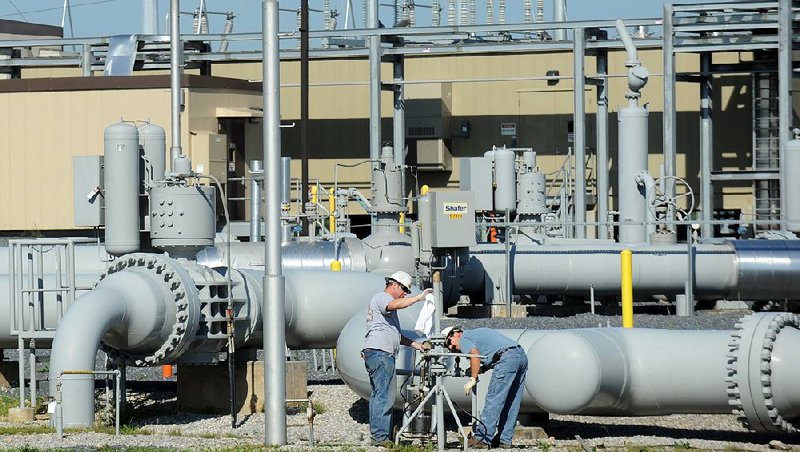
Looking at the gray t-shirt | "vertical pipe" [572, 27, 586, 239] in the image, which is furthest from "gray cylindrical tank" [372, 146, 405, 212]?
the gray t-shirt

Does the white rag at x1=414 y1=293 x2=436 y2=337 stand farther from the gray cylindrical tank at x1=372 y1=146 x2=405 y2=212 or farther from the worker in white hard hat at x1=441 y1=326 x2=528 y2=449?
the gray cylindrical tank at x1=372 y1=146 x2=405 y2=212

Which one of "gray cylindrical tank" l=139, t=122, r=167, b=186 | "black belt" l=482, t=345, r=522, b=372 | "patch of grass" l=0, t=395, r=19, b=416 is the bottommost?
"patch of grass" l=0, t=395, r=19, b=416

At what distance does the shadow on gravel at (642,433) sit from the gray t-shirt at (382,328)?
7.44ft

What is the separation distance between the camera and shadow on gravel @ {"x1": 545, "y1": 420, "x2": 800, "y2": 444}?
14383mm

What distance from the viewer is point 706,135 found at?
3669cm

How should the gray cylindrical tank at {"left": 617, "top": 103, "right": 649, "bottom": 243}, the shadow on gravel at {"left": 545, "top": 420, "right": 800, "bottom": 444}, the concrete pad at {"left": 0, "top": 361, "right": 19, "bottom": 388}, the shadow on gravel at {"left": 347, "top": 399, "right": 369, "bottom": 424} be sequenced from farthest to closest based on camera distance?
the gray cylindrical tank at {"left": 617, "top": 103, "right": 649, "bottom": 243} → the concrete pad at {"left": 0, "top": 361, "right": 19, "bottom": 388} → the shadow on gravel at {"left": 347, "top": 399, "right": 369, "bottom": 424} → the shadow on gravel at {"left": 545, "top": 420, "right": 800, "bottom": 444}

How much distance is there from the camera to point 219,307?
17.0 m

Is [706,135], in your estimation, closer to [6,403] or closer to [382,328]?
[6,403]

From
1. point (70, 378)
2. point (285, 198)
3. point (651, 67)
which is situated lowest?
point (70, 378)

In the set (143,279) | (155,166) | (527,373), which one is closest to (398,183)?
(155,166)

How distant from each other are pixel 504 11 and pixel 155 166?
23.5 meters

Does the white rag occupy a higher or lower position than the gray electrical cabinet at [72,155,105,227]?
lower

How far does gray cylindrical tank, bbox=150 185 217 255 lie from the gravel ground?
199 cm

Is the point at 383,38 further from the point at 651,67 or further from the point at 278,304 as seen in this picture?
the point at 278,304
